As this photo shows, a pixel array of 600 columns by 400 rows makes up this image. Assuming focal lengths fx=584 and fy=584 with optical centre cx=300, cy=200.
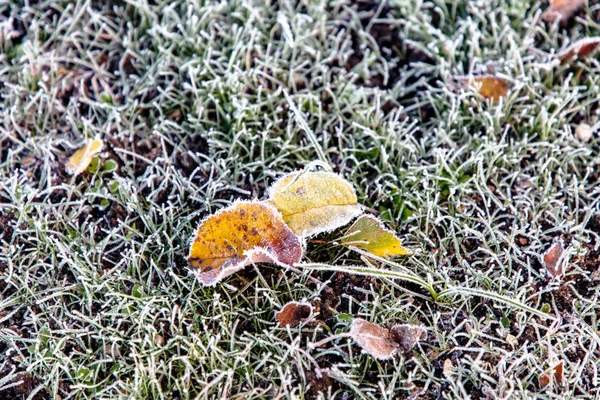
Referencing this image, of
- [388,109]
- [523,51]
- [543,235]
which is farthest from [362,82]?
[543,235]

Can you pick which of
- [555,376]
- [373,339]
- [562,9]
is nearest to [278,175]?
[373,339]

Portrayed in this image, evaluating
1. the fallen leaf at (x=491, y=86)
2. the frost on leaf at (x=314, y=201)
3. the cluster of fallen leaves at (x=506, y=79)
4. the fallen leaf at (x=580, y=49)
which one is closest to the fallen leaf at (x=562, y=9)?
the cluster of fallen leaves at (x=506, y=79)

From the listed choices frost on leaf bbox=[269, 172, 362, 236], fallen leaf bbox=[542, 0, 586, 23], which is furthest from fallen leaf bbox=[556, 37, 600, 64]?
frost on leaf bbox=[269, 172, 362, 236]

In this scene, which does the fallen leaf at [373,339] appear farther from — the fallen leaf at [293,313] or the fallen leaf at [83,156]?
the fallen leaf at [83,156]

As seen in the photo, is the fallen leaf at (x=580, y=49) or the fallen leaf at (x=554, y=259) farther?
the fallen leaf at (x=580, y=49)

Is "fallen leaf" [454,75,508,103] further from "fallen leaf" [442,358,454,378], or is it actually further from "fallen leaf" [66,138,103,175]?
"fallen leaf" [66,138,103,175]

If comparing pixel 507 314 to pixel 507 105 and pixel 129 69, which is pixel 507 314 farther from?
pixel 129 69
